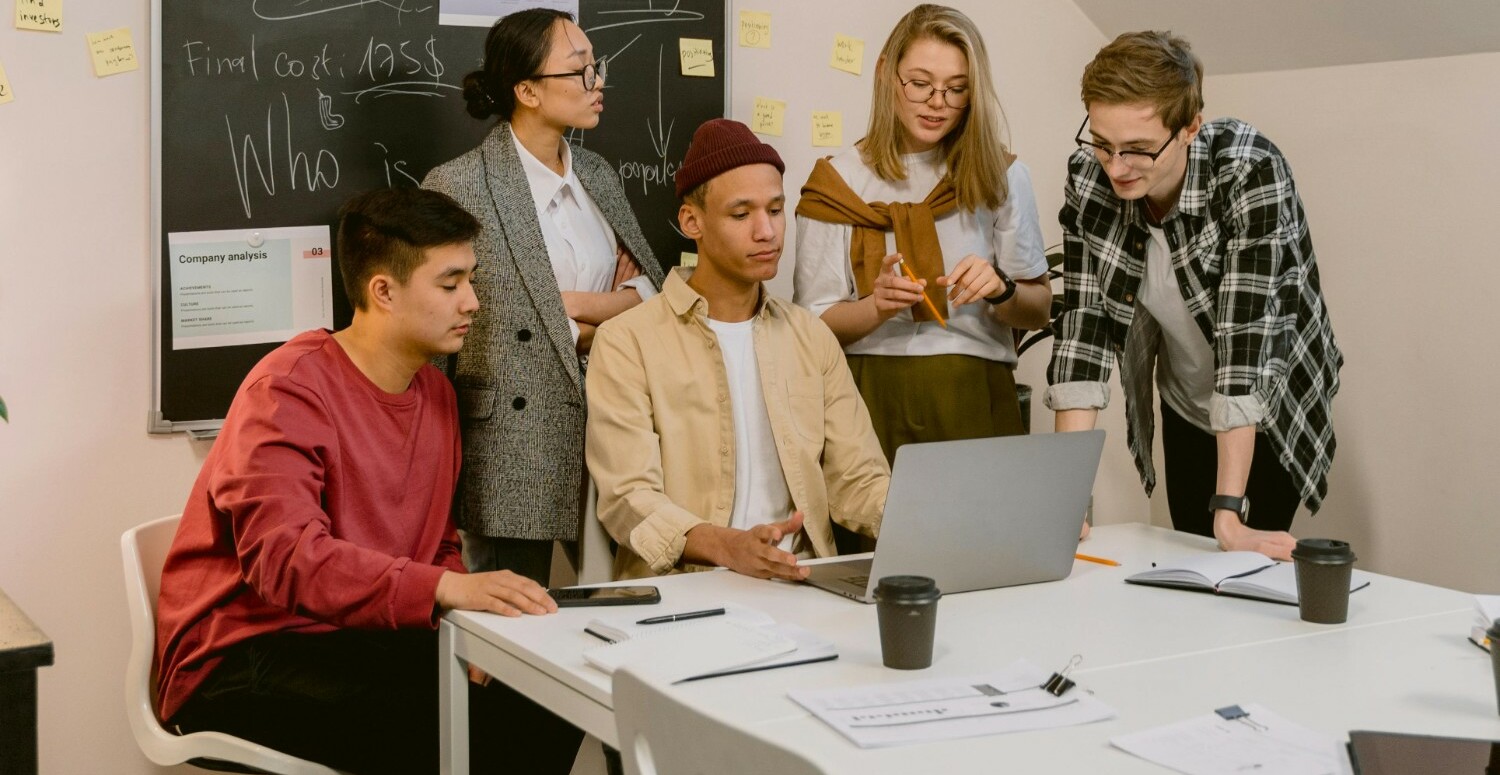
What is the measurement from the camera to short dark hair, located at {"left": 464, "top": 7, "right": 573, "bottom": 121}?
2.46m

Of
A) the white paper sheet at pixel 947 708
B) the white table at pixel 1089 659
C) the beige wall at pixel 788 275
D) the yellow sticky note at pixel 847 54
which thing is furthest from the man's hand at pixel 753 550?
the yellow sticky note at pixel 847 54

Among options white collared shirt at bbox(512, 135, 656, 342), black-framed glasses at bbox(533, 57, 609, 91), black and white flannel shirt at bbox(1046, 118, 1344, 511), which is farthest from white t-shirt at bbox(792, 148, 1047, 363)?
black-framed glasses at bbox(533, 57, 609, 91)

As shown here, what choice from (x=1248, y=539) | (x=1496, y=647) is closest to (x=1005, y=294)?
(x=1248, y=539)

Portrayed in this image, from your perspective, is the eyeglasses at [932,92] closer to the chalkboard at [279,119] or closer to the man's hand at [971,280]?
the man's hand at [971,280]

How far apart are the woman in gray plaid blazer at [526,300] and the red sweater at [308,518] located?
22 cm

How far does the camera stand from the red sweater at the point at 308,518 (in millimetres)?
1748

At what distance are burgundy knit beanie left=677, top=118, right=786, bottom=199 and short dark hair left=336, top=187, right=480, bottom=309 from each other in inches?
16.0

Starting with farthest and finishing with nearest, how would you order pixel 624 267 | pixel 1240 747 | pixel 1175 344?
pixel 624 267, pixel 1175 344, pixel 1240 747

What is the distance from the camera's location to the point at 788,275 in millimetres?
3350

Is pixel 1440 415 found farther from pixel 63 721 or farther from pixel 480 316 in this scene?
pixel 63 721

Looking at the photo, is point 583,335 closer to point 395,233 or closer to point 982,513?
point 395,233

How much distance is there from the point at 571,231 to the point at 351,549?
97 cm

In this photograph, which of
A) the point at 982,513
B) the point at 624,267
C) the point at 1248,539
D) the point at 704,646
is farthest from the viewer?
the point at 624,267

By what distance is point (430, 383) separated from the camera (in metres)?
2.16
